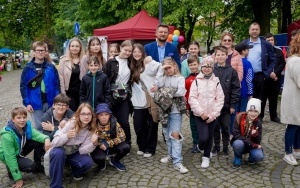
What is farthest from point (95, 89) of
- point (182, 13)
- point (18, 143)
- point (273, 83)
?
point (182, 13)

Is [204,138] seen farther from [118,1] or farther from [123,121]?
[118,1]

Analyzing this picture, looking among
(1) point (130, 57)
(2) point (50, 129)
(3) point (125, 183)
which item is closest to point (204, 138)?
(3) point (125, 183)

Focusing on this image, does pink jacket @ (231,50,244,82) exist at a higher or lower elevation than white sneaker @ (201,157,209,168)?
higher

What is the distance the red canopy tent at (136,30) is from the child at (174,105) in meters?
8.74

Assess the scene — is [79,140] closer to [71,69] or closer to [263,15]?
[71,69]

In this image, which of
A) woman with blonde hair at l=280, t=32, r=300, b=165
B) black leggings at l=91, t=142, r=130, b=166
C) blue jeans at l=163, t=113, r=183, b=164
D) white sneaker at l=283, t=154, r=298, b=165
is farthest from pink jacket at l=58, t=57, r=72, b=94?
white sneaker at l=283, t=154, r=298, b=165

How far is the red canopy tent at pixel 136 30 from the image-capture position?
13.9 metres

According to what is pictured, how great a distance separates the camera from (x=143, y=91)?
5.26 metres

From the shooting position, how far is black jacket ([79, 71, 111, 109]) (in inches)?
197

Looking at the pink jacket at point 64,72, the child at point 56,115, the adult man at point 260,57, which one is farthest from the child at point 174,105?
the adult man at point 260,57

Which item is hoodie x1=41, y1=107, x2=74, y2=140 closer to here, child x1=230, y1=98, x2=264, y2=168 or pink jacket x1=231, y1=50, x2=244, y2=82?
child x1=230, y1=98, x2=264, y2=168

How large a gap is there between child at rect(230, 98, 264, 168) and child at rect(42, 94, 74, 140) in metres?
2.39

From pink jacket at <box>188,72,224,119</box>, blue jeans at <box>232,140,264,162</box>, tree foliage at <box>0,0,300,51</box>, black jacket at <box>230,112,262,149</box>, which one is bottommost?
blue jeans at <box>232,140,264,162</box>

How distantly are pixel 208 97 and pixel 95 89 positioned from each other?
5.44ft
